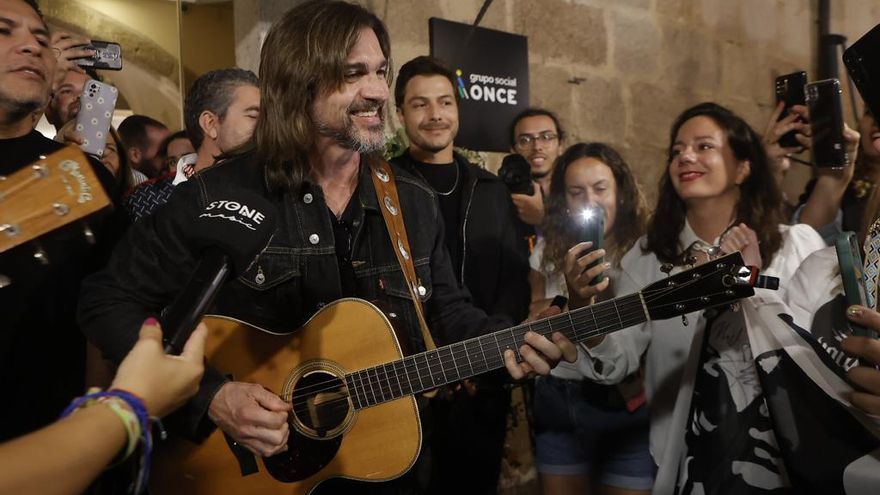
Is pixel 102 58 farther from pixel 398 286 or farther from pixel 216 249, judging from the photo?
pixel 216 249

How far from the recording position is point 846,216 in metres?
3.74

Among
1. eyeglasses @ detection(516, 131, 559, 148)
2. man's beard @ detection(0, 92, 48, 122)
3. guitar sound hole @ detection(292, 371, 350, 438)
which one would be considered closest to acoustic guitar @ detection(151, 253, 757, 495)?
guitar sound hole @ detection(292, 371, 350, 438)

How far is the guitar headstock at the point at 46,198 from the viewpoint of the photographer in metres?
1.46

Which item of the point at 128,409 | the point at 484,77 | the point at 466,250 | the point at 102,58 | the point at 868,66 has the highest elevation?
the point at 484,77

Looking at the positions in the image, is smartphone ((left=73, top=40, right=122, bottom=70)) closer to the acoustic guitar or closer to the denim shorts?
the acoustic guitar

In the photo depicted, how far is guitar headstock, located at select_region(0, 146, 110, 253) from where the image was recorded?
1456mm

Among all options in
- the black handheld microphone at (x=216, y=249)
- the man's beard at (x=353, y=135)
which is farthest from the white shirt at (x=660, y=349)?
the black handheld microphone at (x=216, y=249)

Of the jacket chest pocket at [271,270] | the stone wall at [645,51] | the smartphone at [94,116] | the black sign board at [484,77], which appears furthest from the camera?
the stone wall at [645,51]

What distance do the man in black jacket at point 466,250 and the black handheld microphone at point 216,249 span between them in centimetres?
168

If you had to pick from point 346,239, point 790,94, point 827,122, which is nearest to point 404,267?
point 346,239

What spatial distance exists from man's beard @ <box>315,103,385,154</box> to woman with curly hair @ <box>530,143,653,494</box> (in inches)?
39.2

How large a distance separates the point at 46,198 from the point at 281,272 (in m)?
1.04

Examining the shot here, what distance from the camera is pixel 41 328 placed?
2307mm

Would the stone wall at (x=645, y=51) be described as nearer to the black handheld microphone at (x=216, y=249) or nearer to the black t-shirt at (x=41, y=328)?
the black t-shirt at (x=41, y=328)
